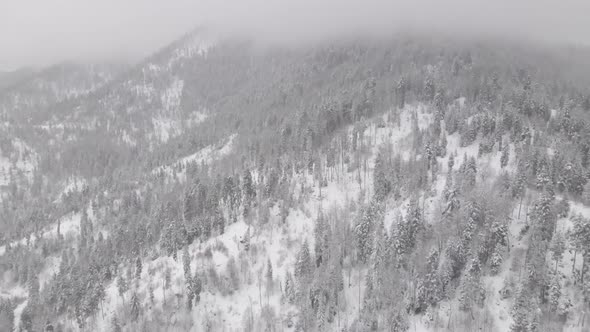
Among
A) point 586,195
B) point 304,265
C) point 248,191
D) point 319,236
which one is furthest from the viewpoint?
point 248,191

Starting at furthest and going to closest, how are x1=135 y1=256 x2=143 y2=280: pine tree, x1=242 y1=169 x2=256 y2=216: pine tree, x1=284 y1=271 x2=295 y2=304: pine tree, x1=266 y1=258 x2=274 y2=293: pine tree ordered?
x1=242 y1=169 x2=256 y2=216: pine tree
x1=135 y1=256 x2=143 y2=280: pine tree
x1=266 y1=258 x2=274 y2=293: pine tree
x1=284 y1=271 x2=295 y2=304: pine tree

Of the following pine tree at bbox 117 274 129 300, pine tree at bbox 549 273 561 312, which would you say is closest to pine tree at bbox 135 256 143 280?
pine tree at bbox 117 274 129 300

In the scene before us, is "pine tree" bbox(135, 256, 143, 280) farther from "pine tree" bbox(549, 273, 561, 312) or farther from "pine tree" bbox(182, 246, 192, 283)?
"pine tree" bbox(549, 273, 561, 312)

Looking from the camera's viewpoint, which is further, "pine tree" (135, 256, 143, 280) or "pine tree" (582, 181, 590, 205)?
"pine tree" (135, 256, 143, 280)

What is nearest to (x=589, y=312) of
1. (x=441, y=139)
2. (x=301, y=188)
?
(x=441, y=139)

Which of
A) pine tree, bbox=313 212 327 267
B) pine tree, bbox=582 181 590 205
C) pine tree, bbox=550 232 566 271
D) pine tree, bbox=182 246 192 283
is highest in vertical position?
pine tree, bbox=582 181 590 205

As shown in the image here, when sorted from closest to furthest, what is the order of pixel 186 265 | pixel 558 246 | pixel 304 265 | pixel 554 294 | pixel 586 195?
pixel 554 294, pixel 558 246, pixel 586 195, pixel 304 265, pixel 186 265

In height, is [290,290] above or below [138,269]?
above

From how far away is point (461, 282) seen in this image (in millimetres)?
100750

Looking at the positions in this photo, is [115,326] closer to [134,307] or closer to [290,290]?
[134,307]

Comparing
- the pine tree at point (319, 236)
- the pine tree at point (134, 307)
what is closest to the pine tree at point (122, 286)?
the pine tree at point (134, 307)

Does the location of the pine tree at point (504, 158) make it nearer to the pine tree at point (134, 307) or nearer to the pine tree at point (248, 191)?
the pine tree at point (248, 191)

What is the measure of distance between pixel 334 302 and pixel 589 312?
58463 mm

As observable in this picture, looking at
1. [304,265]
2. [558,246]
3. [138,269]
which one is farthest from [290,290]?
[558,246]
